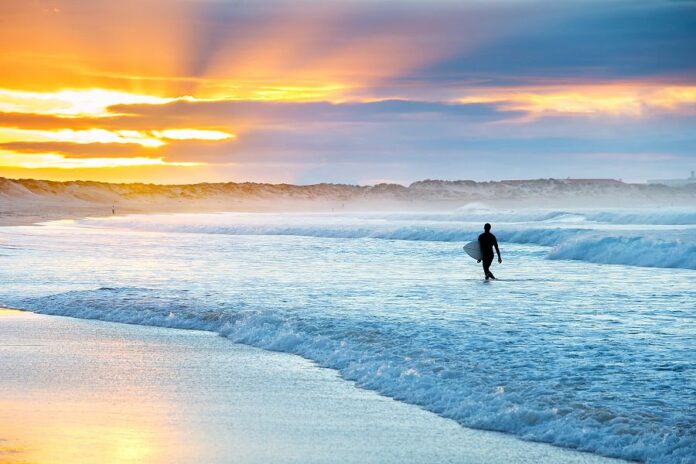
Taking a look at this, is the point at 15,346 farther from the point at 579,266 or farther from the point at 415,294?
the point at 579,266

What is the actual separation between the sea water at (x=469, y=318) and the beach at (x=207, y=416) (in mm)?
555

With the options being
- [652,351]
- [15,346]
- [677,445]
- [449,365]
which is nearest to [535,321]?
[652,351]

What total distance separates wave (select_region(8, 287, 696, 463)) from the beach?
0.33 m

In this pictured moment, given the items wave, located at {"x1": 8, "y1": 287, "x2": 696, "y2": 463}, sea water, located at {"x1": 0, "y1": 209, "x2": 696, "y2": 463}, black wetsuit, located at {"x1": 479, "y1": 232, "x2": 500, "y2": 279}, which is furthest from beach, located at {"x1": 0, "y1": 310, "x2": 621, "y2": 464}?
black wetsuit, located at {"x1": 479, "y1": 232, "x2": 500, "y2": 279}

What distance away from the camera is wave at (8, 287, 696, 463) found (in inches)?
308

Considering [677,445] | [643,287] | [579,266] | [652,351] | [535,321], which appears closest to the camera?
[677,445]

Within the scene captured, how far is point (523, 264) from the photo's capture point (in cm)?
3027

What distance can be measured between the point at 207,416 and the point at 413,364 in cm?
336

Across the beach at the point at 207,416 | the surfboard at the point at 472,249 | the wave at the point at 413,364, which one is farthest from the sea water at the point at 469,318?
the surfboard at the point at 472,249

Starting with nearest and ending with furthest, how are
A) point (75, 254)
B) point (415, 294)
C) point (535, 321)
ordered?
point (535, 321) → point (415, 294) → point (75, 254)

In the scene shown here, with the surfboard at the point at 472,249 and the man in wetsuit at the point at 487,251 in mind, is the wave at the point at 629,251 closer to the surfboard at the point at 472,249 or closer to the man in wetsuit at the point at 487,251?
the surfboard at the point at 472,249

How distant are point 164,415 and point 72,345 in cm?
485

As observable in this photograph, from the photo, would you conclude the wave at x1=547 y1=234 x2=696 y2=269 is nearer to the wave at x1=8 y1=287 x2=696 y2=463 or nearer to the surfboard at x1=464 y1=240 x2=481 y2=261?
the surfboard at x1=464 y1=240 x2=481 y2=261

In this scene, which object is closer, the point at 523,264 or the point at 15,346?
the point at 15,346
